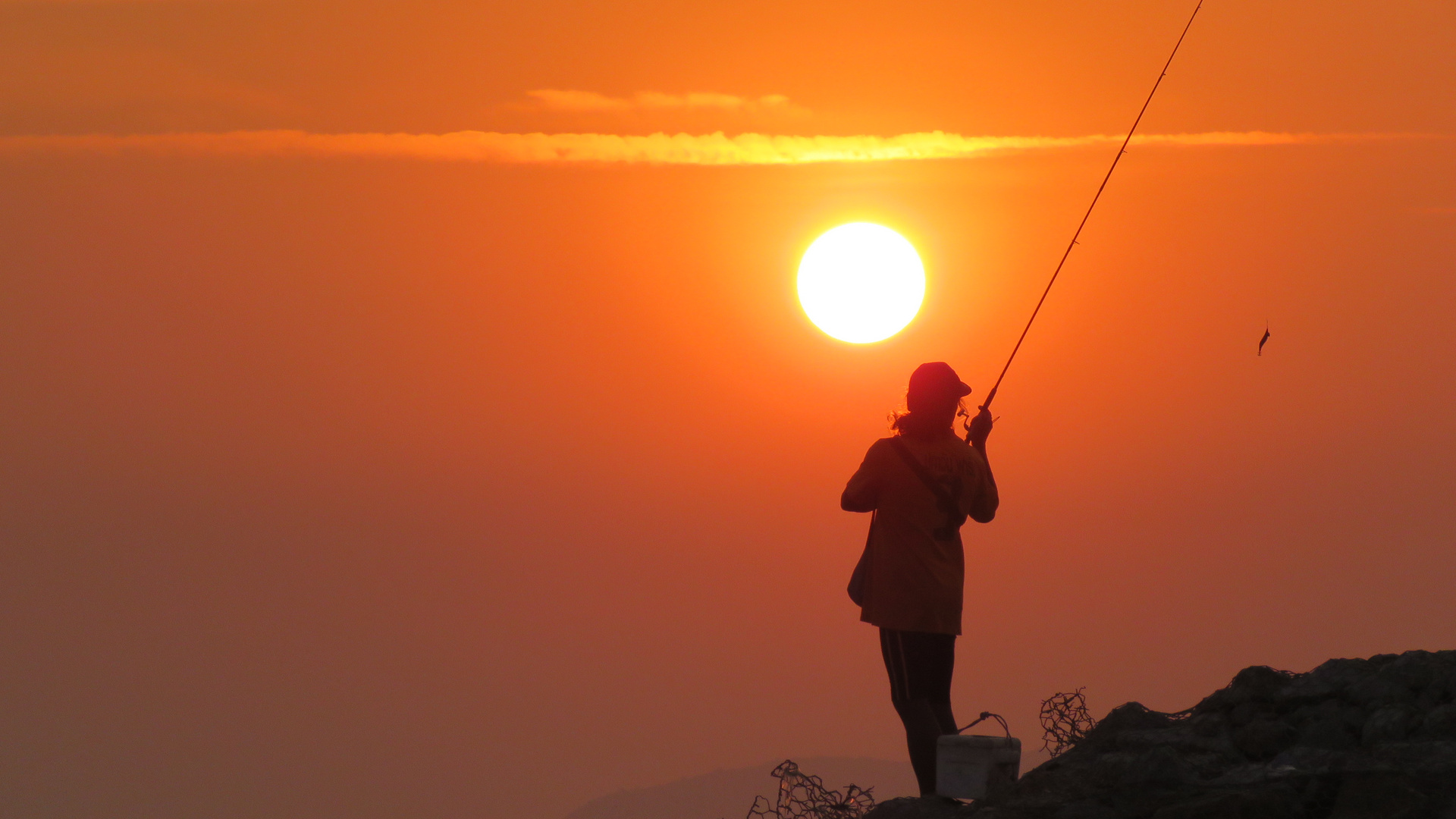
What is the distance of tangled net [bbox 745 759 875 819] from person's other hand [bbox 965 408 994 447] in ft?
5.83

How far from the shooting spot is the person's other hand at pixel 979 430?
6672 millimetres

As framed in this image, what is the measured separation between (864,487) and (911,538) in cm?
30

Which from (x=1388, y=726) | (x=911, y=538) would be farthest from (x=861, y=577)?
(x=1388, y=726)

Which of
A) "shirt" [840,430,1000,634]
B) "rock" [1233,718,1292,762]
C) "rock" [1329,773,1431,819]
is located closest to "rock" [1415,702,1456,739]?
"rock" [1233,718,1292,762]

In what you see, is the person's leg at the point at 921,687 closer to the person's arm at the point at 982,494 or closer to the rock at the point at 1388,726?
the person's arm at the point at 982,494

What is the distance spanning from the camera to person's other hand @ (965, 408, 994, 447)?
6672mm

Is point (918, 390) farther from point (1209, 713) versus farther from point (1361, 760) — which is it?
point (1361, 760)

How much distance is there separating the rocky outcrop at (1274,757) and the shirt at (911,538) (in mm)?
838

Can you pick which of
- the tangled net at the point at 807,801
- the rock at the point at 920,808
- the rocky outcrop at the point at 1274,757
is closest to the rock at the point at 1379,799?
the rocky outcrop at the point at 1274,757

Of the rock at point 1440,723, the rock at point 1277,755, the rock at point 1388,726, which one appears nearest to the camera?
the rock at point 1277,755

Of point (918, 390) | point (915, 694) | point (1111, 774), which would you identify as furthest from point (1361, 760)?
point (918, 390)

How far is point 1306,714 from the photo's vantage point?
A: 5.20 meters

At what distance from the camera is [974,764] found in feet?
17.9

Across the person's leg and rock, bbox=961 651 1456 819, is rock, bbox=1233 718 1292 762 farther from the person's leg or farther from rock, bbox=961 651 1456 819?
the person's leg
